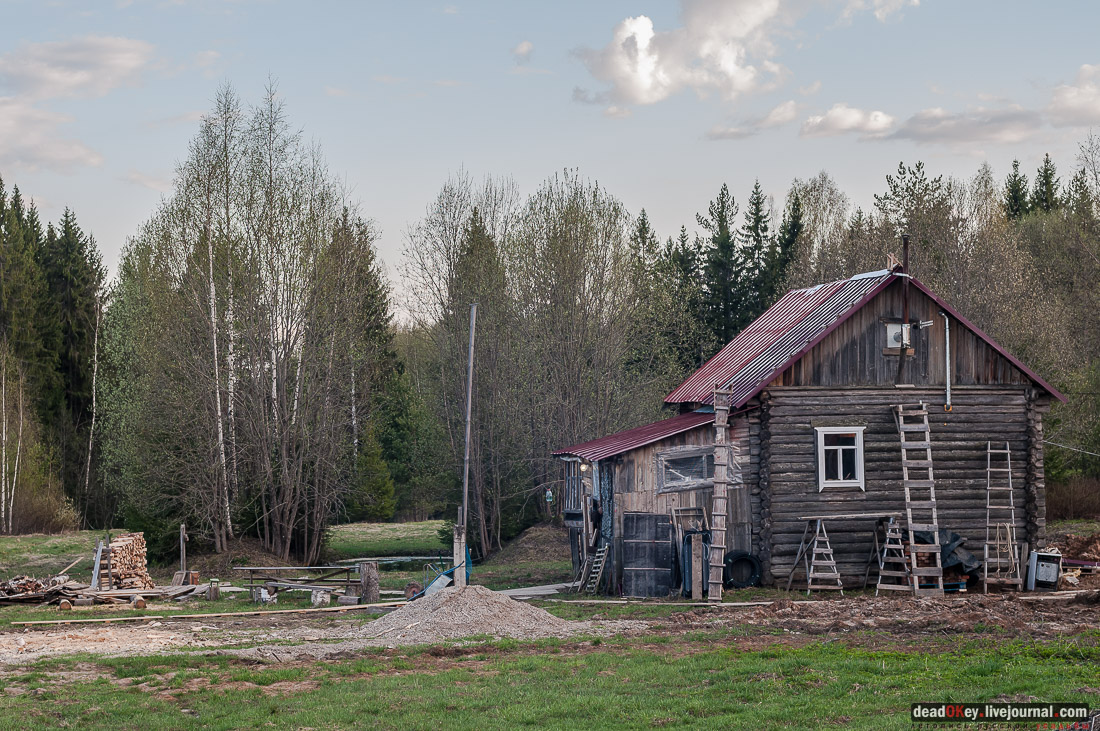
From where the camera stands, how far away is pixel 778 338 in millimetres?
26859

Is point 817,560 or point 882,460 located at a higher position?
point 882,460

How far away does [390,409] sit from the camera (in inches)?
2287

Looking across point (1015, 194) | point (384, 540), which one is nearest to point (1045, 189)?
point (1015, 194)

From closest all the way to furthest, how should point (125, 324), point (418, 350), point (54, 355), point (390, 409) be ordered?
point (125, 324) < point (54, 355) < point (390, 409) < point (418, 350)

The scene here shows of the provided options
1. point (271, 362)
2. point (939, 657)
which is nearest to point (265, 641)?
point (939, 657)

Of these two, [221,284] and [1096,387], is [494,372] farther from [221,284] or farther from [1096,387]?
[1096,387]

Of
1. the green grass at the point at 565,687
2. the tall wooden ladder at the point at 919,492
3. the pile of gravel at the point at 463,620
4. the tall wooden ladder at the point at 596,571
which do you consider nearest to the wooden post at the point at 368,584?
the pile of gravel at the point at 463,620

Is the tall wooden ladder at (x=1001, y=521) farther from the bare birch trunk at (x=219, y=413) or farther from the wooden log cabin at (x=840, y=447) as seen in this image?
the bare birch trunk at (x=219, y=413)

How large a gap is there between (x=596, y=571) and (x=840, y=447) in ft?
21.6

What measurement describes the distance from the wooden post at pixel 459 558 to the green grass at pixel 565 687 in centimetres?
589

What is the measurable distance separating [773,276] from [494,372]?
21188mm

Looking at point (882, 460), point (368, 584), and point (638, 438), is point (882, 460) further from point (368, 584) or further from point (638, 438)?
point (368, 584)

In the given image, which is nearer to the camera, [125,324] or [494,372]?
[494,372]

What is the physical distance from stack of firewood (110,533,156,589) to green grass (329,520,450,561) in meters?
9.37
